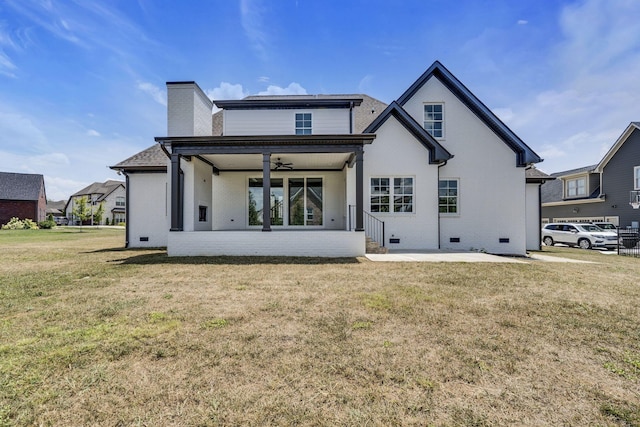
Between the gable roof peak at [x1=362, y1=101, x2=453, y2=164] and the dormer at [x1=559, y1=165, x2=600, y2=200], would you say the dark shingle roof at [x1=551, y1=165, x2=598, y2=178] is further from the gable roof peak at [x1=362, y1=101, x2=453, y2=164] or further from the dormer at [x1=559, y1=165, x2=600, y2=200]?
the gable roof peak at [x1=362, y1=101, x2=453, y2=164]

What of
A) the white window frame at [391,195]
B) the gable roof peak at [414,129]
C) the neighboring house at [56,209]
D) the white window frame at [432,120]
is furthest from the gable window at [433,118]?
the neighboring house at [56,209]

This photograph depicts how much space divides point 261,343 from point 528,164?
13.5 m

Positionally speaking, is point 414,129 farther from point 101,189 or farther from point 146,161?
point 101,189

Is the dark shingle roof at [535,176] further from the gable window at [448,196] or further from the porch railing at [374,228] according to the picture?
the porch railing at [374,228]

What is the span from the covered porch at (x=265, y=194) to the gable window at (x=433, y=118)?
417 cm

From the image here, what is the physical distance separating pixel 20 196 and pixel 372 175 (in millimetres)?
50872

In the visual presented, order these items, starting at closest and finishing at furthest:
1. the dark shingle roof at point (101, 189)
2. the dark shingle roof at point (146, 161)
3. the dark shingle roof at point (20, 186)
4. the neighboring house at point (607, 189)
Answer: the dark shingle roof at point (146, 161) → the neighboring house at point (607, 189) → the dark shingle roof at point (20, 186) → the dark shingle roof at point (101, 189)

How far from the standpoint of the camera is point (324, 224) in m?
13.1

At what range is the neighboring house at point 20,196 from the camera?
122 ft

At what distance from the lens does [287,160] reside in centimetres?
1173

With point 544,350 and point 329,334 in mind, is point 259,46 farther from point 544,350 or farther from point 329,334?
point 544,350

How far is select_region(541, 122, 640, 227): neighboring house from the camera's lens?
781 inches

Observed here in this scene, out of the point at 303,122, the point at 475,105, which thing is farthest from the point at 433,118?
the point at 303,122

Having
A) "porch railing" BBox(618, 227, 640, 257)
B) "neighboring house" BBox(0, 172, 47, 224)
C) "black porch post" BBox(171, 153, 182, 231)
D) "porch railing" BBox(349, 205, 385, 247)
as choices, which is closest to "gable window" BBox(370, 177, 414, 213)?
"porch railing" BBox(349, 205, 385, 247)
